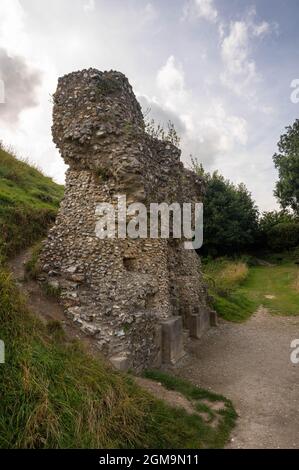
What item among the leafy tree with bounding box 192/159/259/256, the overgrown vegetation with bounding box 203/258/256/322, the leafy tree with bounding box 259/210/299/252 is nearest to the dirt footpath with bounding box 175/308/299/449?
the overgrown vegetation with bounding box 203/258/256/322

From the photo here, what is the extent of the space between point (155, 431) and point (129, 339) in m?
2.88

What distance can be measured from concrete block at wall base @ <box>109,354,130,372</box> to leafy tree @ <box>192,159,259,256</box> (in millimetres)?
22799

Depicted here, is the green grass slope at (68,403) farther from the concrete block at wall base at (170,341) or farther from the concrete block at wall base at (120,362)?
the concrete block at wall base at (170,341)

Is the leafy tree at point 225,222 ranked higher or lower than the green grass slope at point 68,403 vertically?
higher

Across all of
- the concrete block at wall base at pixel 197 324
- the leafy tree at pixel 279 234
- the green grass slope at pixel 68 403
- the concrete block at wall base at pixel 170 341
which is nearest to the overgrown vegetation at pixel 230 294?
the concrete block at wall base at pixel 197 324

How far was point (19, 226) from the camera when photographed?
11.6 meters

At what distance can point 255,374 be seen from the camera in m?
9.12

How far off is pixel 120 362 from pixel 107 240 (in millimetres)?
3211

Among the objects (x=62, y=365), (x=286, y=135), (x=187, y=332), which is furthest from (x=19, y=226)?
(x=286, y=135)

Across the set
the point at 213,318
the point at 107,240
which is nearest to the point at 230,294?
the point at 213,318

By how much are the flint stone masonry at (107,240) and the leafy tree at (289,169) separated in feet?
82.0

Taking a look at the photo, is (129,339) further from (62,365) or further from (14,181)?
(14,181)

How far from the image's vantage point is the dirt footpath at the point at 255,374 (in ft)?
20.3

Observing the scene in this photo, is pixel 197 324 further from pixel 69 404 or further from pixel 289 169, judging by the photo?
pixel 289 169
